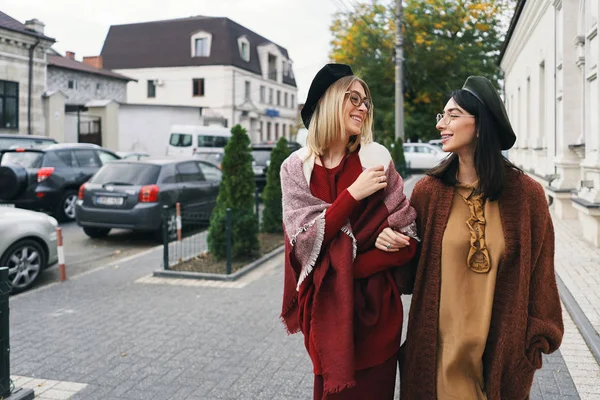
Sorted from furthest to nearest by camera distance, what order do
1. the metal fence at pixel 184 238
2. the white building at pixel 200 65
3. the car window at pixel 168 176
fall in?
the white building at pixel 200 65 → the car window at pixel 168 176 → the metal fence at pixel 184 238

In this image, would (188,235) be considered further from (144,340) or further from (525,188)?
(525,188)

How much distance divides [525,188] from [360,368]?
0.98m

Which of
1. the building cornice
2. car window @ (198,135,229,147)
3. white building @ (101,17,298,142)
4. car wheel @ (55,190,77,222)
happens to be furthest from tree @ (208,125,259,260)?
white building @ (101,17,298,142)

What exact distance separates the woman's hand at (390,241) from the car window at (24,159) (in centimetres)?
1271

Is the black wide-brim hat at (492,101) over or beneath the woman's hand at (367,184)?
over

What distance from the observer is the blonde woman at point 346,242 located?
2299 mm

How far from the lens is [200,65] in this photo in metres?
51.6

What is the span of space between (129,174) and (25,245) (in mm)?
3718

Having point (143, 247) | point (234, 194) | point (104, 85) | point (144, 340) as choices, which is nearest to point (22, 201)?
point (143, 247)

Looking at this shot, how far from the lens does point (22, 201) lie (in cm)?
1302

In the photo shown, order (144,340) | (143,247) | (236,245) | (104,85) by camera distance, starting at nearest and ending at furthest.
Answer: (144,340) < (236,245) < (143,247) < (104,85)

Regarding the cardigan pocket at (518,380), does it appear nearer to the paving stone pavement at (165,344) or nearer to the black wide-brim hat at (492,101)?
the black wide-brim hat at (492,101)

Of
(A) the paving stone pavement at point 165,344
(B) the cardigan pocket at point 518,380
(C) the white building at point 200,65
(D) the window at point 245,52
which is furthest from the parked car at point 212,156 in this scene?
(D) the window at point 245,52

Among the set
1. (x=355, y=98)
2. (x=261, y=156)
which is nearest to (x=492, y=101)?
(x=355, y=98)
